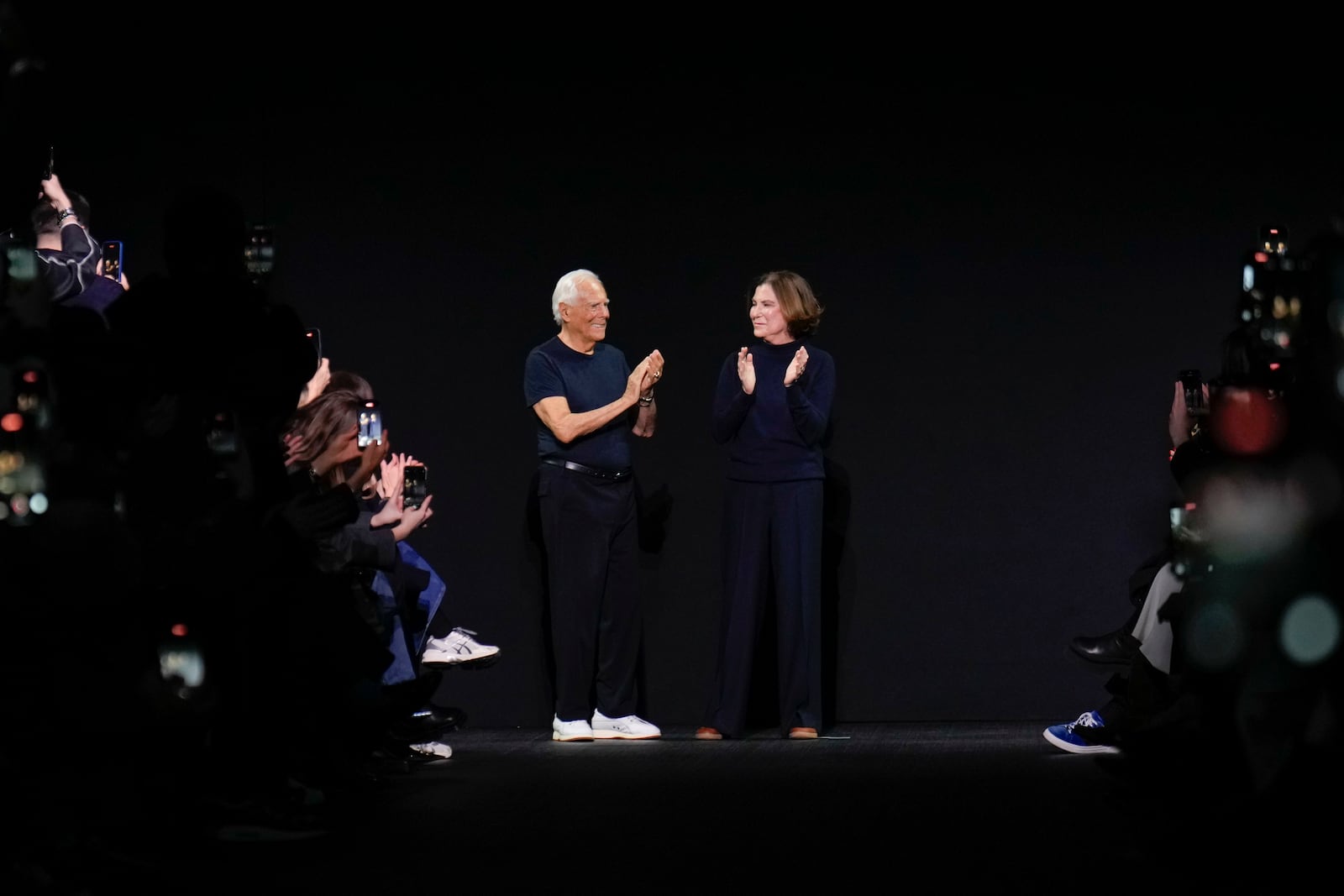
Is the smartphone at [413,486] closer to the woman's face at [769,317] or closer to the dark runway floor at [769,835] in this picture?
the dark runway floor at [769,835]

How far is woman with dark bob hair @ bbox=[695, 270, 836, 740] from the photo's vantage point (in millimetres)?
5730

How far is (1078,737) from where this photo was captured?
16.2 ft

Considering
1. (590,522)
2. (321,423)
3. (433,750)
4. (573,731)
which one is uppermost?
(321,423)

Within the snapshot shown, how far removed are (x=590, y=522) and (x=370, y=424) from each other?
1.85 meters

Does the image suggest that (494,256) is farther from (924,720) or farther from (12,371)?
(12,371)

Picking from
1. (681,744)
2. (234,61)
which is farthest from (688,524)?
(234,61)

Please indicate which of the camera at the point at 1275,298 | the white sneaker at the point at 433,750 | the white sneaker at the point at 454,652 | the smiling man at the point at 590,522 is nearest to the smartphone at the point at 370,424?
the white sneaker at the point at 433,750

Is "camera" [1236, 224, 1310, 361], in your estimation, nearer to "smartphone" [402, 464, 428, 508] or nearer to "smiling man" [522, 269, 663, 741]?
"smartphone" [402, 464, 428, 508]

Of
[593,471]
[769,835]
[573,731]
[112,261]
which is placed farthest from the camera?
[593,471]

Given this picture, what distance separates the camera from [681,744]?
A: 5.52m

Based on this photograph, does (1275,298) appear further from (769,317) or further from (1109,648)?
(769,317)

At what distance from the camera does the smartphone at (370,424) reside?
4055 millimetres

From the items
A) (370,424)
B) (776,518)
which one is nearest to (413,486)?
(370,424)

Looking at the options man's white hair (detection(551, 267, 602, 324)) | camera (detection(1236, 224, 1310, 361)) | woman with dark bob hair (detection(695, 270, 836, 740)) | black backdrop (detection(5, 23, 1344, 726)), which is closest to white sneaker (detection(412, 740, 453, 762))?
woman with dark bob hair (detection(695, 270, 836, 740))
